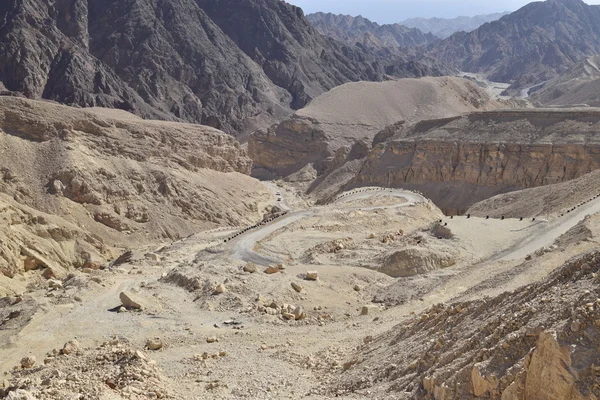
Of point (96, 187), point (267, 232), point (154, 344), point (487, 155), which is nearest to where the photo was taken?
point (154, 344)

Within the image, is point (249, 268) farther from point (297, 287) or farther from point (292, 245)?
point (292, 245)

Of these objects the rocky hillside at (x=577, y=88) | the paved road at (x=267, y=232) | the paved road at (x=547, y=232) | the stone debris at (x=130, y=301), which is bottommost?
the paved road at (x=267, y=232)

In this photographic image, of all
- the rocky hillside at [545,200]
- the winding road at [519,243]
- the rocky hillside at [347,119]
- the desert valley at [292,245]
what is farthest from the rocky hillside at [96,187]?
the rocky hillside at [347,119]

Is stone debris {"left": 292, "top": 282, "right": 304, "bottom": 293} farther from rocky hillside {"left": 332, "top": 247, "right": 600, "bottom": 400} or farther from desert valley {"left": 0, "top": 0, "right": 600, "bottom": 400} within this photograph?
rocky hillside {"left": 332, "top": 247, "right": 600, "bottom": 400}

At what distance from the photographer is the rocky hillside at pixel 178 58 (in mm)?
98625

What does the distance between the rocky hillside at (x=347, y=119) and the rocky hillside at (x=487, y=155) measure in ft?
32.9

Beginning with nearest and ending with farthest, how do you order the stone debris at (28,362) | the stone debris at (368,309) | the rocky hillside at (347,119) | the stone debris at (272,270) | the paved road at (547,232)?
the stone debris at (28,362), the stone debris at (368,309), the stone debris at (272,270), the paved road at (547,232), the rocky hillside at (347,119)

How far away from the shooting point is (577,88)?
131 metres

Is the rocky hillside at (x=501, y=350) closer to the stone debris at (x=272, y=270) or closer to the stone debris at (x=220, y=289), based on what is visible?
the stone debris at (x=220, y=289)

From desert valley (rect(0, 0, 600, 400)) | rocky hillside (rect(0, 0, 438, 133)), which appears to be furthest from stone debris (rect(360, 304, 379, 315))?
rocky hillside (rect(0, 0, 438, 133))

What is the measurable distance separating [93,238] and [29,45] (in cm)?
6799

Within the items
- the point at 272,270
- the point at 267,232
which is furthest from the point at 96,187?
the point at 272,270

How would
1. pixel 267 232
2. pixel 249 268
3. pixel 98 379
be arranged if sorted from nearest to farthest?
pixel 98 379
pixel 249 268
pixel 267 232

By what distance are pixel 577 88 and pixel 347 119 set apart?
58.8 metres
